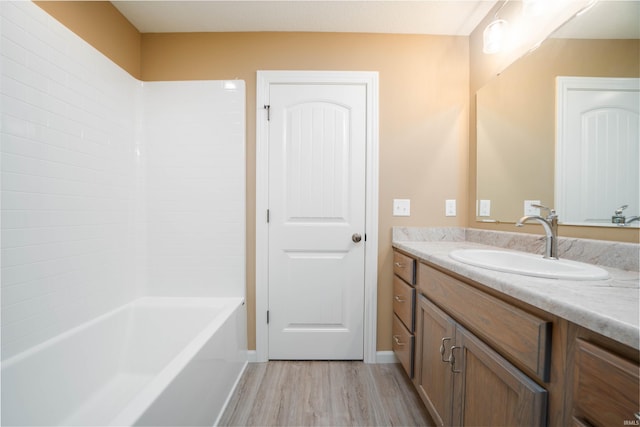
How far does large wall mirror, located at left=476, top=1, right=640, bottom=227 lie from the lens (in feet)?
2.84

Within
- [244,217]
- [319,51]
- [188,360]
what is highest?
[319,51]

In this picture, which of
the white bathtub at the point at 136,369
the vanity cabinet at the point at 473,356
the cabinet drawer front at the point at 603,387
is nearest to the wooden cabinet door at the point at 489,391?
the vanity cabinet at the point at 473,356

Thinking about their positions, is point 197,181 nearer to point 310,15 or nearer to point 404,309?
point 310,15

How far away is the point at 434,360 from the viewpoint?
115cm

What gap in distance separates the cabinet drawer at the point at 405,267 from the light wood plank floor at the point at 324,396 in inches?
26.7

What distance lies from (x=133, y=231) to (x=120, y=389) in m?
0.94

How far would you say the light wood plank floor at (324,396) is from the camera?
4.20ft

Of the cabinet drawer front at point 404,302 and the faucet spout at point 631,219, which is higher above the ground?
the faucet spout at point 631,219

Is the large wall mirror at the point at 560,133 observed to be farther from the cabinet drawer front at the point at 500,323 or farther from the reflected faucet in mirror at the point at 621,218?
the cabinet drawer front at the point at 500,323

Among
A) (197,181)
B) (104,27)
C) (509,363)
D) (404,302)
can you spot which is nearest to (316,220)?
(404,302)

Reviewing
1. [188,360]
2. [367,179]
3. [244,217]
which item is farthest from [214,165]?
[188,360]

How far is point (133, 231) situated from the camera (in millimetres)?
1717

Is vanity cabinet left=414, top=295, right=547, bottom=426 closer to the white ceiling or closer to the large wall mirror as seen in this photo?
the large wall mirror

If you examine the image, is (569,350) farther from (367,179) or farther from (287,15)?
(287,15)
